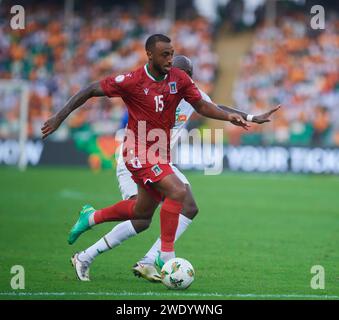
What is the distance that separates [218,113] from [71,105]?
1492 mm

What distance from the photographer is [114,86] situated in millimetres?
8398

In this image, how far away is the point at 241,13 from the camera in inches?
1363

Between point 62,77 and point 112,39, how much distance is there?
3614mm

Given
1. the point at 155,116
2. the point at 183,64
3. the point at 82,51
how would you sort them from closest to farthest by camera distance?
the point at 155,116
the point at 183,64
the point at 82,51

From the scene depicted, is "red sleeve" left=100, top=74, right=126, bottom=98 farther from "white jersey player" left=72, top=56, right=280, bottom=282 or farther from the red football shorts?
"white jersey player" left=72, top=56, right=280, bottom=282

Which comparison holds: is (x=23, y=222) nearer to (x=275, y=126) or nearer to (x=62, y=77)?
(x=275, y=126)

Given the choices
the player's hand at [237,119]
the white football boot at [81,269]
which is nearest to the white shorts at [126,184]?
the white football boot at [81,269]

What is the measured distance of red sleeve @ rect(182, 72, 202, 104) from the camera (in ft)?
27.9

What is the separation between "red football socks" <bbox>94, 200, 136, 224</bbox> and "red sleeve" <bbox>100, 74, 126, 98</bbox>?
123 centimetres

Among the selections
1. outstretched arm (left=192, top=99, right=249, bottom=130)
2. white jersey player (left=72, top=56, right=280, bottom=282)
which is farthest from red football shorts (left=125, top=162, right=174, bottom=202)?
outstretched arm (left=192, top=99, right=249, bottom=130)

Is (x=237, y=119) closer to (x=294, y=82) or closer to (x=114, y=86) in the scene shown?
(x=114, y=86)

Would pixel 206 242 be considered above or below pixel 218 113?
below

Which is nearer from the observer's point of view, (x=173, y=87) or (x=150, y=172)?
(x=150, y=172)

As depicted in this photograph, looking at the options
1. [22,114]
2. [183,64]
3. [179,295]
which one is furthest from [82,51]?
[179,295]
